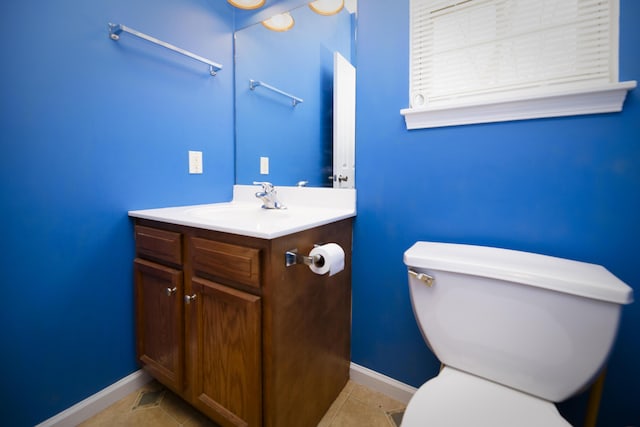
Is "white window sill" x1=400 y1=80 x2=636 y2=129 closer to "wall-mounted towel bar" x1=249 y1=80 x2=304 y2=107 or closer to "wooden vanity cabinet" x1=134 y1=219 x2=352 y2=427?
"wooden vanity cabinet" x1=134 y1=219 x2=352 y2=427

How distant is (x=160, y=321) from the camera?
1.15 m

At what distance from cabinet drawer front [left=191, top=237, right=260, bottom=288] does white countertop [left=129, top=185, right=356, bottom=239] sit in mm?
60

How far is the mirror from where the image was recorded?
4.33 ft

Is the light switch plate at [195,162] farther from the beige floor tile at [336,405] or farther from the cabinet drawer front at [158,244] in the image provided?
the beige floor tile at [336,405]

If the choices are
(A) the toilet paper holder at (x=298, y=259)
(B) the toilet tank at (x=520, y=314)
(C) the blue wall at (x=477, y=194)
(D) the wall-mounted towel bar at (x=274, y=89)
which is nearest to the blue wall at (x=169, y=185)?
(C) the blue wall at (x=477, y=194)

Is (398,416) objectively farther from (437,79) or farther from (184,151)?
(184,151)

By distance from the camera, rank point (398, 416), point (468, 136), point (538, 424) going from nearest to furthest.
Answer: point (538, 424)
point (468, 136)
point (398, 416)

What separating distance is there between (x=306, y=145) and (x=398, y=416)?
1317mm

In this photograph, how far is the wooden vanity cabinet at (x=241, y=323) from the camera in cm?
85

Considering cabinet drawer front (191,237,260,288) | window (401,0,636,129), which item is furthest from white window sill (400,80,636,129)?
cabinet drawer front (191,237,260,288)

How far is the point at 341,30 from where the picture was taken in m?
1.29

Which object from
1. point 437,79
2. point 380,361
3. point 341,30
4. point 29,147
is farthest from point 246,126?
point 380,361

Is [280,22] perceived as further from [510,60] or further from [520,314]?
[520,314]

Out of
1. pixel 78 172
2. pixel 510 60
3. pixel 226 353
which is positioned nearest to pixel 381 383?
pixel 226 353
